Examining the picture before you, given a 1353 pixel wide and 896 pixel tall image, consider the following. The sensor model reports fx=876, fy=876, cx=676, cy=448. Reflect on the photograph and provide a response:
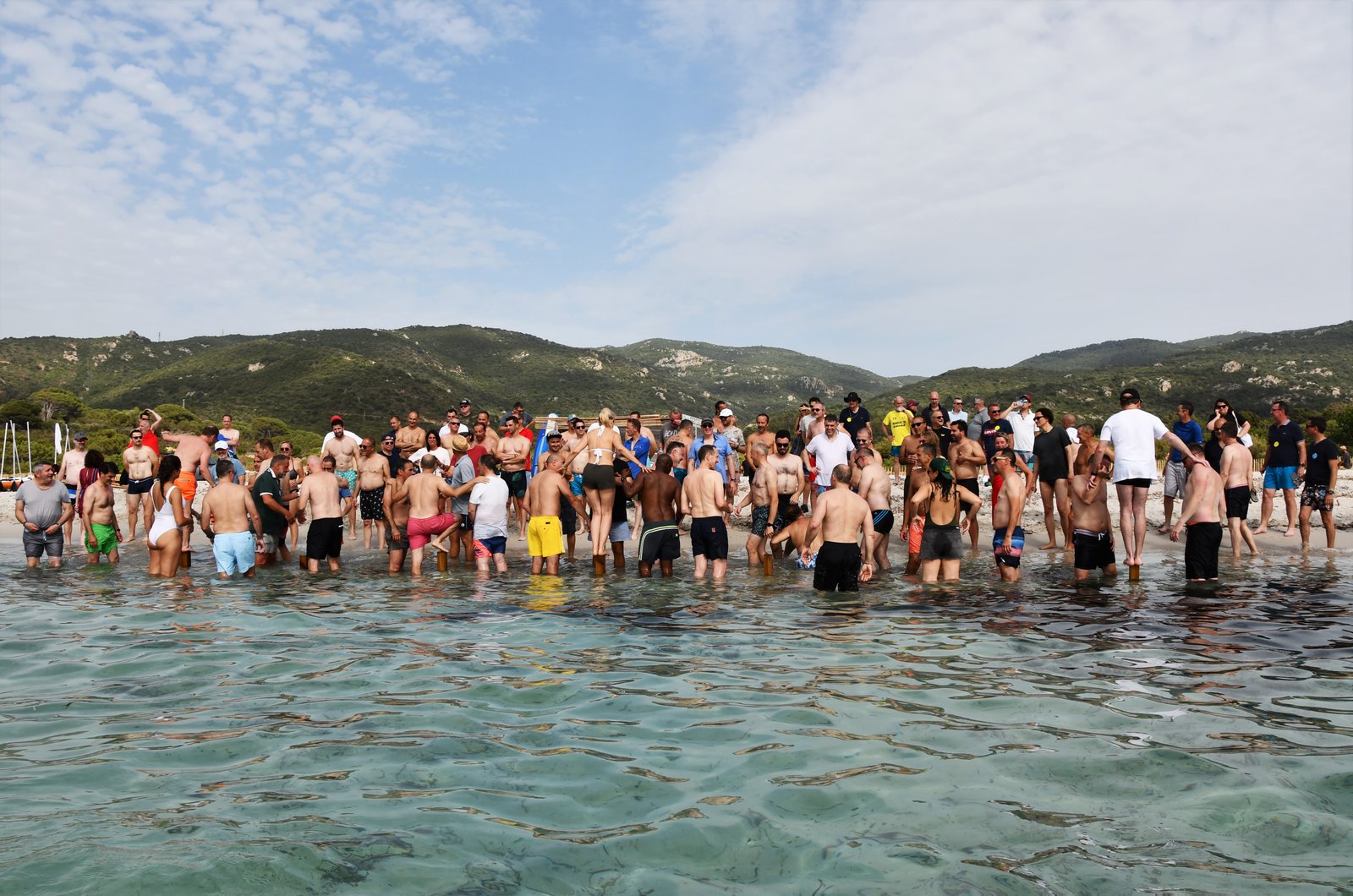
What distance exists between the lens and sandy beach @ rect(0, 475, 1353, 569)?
13562 millimetres

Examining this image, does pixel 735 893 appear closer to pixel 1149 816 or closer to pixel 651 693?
pixel 1149 816

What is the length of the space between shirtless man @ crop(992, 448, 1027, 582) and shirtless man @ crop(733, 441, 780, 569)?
2892 millimetres

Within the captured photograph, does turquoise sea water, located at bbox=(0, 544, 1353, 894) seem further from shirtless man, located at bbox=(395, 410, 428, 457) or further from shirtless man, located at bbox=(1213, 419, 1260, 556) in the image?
shirtless man, located at bbox=(395, 410, 428, 457)

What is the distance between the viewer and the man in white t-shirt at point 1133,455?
10.3m

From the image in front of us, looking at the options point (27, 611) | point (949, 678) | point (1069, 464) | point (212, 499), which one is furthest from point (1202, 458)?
point (27, 611)

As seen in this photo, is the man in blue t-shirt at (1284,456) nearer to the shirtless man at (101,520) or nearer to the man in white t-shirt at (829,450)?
the man in white t-shirt at (829,450)

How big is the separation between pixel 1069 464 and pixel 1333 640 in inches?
201

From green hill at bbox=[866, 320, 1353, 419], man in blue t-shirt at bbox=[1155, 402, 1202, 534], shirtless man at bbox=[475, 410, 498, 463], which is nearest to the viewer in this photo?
man in blue t-shirt at bbox=[1155, 402, 1202, 534]

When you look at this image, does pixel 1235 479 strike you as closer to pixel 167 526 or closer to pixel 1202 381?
pixel 167 526

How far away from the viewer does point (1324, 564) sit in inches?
462

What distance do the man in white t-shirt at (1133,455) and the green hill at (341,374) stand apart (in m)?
61.2

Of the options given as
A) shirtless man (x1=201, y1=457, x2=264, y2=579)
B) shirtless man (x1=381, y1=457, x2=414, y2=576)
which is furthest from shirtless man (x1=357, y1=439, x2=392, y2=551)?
shirtless man (x1=201, y1=457, x2=264, y2=579)

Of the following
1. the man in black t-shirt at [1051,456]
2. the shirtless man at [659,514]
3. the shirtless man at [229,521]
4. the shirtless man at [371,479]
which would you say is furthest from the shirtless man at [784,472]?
the shirtless man at [229,521]

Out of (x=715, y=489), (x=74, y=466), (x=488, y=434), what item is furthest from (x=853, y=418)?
(x=74, y=466)
